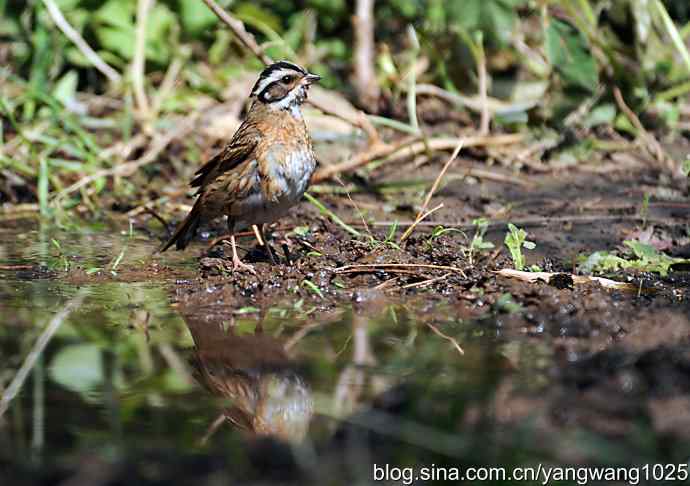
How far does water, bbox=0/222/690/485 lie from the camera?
3100mm

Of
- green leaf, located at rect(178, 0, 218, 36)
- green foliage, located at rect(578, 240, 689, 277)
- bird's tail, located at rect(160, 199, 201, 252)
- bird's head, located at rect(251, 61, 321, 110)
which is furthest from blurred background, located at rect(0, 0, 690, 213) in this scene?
green foliage, located at rect(578, 240, 689, 277)

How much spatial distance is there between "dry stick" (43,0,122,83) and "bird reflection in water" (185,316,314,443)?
4.94 meters

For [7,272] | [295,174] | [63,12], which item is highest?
[63,12]

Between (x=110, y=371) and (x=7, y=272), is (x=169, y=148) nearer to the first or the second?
(x=7, y=272)

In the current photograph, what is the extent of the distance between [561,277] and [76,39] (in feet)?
18.0

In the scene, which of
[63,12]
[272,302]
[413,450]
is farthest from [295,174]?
[63,12]

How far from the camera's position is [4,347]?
14.2 feet

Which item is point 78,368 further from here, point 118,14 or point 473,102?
point 118,14

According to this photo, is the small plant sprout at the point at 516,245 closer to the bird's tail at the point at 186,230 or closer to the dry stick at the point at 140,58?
the bird's tail at the point at 186,230

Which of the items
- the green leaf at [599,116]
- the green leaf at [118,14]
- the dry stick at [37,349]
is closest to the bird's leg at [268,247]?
the dry stick at [37,349]

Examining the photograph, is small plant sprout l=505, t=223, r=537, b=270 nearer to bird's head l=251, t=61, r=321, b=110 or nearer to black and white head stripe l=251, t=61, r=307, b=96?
bird's head l=251, t=61, r=321, b=110

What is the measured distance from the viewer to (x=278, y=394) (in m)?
3.74

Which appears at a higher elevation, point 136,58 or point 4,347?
point 136,58

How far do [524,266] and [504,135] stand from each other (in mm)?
3215
